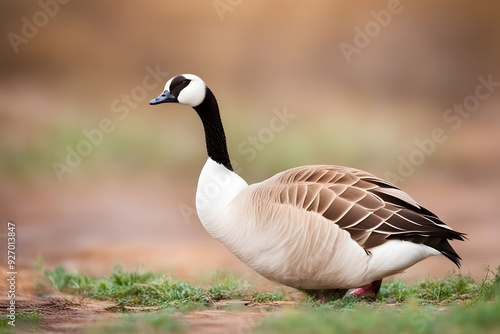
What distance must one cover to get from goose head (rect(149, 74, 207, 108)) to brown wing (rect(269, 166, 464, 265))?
122 centimetres

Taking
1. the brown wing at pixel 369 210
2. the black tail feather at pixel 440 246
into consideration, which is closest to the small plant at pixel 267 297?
the brown wing at pixel 369 210

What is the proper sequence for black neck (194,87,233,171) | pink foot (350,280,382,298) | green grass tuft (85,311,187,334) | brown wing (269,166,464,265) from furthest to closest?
black neck (194,87,233,171) < pink foot (350,280,382,298) < brown wing (269,166,464,265) < green grass tuft (85,311,187,334)

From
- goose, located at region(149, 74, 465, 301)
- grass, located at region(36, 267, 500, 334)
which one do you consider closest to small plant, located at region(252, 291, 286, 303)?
grass, located at region(36, 267, 500, 334)

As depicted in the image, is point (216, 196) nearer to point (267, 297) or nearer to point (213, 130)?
point (213, 130)

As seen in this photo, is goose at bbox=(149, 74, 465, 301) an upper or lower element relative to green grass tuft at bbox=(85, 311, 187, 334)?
upper

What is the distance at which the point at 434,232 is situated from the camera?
580 centimetres

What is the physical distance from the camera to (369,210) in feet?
19.2

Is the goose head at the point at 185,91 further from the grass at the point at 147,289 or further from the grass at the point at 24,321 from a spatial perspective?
the grass at the point at 24,321

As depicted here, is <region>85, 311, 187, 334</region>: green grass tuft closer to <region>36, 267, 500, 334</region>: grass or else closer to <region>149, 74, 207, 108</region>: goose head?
<region>36, 267, 500, 334</region>: grass

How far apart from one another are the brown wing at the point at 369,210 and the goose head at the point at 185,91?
122 cm

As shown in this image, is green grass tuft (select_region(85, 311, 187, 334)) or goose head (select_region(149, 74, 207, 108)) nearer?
green grass tuft (select_region(85, 311, 187, 334))

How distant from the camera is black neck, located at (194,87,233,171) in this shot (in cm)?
677

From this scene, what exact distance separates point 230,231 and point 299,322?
6.87 ft

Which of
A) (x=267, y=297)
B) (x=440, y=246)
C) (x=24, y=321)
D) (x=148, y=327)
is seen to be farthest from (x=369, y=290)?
(x=24, y=321)
